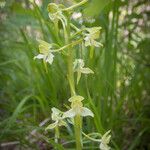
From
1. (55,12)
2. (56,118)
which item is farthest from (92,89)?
(55,12)

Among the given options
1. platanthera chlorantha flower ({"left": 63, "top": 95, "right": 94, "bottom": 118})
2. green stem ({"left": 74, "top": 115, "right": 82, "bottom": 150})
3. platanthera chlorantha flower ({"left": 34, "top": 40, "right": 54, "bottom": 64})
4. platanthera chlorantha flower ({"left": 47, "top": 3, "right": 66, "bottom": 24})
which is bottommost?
green stem ({"left": 74, "top": 115, "right": 82, "bottom": 150})

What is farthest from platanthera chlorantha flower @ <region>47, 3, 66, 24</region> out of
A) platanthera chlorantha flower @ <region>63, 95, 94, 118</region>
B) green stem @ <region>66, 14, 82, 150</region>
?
platanthera chlorantha flower @ <region>63, 95, 94, 118</region>

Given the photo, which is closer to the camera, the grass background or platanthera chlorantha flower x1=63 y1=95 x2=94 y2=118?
platanthera chlorantha flower x1=63 y1=95 x2=94 y2=118

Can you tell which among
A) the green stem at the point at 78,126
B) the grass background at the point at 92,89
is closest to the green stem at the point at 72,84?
the green stem at the point at 78,126

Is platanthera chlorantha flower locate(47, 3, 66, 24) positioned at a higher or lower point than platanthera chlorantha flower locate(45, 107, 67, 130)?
higher

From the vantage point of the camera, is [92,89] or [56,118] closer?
[56,118]

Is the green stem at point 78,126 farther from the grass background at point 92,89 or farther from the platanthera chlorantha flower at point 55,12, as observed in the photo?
the platanthera chlorantha flower at point 55,12

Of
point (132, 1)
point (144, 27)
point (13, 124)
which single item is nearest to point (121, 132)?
point (13, 124)

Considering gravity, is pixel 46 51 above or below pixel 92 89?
above

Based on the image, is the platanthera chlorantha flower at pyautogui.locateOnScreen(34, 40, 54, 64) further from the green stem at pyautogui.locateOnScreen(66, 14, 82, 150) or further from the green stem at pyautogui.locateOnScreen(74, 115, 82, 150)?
the green stem at pyautogui.locateOnScreen(74, 115, 82, 150)

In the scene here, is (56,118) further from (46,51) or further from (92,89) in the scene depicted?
(92,89)

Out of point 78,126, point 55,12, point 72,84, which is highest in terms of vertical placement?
point 55,12
